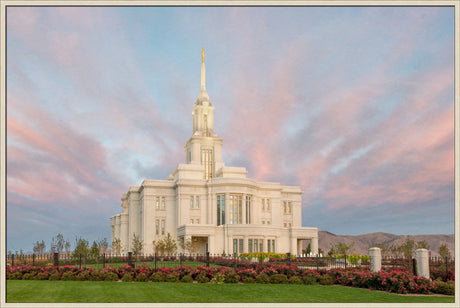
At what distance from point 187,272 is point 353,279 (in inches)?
325

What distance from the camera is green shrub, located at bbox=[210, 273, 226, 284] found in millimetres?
22122

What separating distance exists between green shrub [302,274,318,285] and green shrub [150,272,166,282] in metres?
7.03

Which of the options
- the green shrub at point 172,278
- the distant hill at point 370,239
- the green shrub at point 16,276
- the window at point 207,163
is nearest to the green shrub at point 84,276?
the green shrub at point 16,276

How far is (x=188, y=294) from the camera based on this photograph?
57.7ft

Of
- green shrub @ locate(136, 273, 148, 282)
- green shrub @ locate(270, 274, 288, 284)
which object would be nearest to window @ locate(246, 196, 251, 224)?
green shrub @ locate(270, 274, 288, 284)

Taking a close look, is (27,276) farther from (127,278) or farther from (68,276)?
(127,278)

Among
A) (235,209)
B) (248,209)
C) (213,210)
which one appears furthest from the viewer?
(248,209)

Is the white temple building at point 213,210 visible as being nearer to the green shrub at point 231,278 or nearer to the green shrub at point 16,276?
the green shrub at point 16,276

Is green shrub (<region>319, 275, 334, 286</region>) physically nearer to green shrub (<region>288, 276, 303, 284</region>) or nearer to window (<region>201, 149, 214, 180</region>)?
green shrub (<region>288, 276, 303, 284</region>)

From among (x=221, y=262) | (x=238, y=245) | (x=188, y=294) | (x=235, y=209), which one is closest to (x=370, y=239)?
(x=235, y=209)

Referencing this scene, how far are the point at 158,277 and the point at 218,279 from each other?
3.04m

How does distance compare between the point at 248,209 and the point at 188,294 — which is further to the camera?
the point at 248,209

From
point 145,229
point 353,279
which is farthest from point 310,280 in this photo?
point 145,229

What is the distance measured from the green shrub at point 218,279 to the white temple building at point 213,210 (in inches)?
1119
